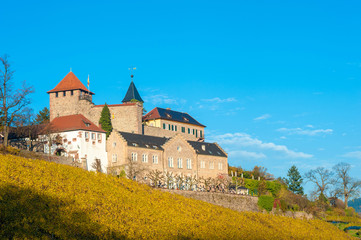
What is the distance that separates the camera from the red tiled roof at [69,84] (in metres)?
68.6

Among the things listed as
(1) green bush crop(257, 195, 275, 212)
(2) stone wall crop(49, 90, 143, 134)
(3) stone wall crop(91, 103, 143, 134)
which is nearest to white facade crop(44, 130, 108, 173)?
(3) stone wall crop(91, 103, 143, 134)

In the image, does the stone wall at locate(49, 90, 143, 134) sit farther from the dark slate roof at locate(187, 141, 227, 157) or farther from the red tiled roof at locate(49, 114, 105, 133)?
the dark slate roof at locate(187, 141, 227, 157)

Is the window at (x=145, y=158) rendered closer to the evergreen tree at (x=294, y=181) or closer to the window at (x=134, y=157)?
the window at (x=134, y=157)

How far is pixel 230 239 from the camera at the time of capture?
30688 millimetres

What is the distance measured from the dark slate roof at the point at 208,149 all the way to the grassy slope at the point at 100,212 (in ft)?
99.0

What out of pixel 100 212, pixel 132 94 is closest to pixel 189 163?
pixel 132 94

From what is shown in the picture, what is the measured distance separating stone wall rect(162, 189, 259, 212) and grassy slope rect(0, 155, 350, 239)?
1088 cm

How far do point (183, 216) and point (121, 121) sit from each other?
38.4m

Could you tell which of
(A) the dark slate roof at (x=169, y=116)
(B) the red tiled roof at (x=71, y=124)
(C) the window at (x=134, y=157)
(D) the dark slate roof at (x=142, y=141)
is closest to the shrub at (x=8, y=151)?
(B) the red tiled roof at (x=71, y=124)

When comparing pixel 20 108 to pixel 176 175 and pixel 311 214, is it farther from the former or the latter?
pixel 311 214

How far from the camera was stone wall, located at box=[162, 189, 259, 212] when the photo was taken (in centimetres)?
5042

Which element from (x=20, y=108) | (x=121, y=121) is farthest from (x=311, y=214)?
(x=20, y=108)

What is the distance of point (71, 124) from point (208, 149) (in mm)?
23116

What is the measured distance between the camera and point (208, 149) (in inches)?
2862
